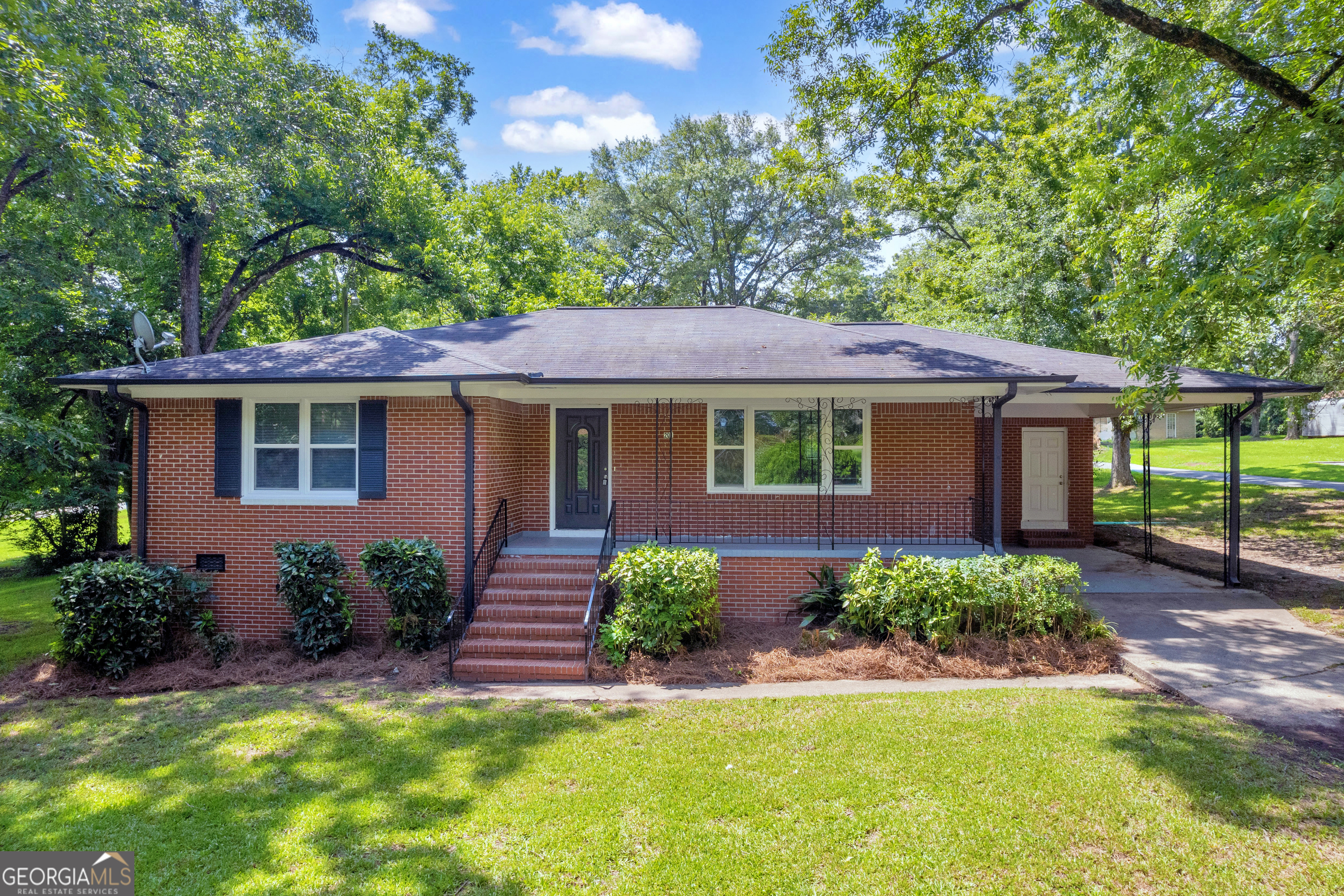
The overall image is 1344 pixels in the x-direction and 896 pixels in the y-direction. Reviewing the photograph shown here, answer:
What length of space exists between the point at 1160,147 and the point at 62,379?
13629mm

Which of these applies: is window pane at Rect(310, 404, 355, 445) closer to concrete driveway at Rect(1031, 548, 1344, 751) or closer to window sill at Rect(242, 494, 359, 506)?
window sill at Rect(242, 494, 359, 506)

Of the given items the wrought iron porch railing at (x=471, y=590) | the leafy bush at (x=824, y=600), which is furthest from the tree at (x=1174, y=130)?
the wrought iron porch railing at (x=471, y=590)

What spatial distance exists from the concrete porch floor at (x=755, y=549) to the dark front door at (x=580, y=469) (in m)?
0.59

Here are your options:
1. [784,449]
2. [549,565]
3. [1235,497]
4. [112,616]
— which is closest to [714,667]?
[549,565]

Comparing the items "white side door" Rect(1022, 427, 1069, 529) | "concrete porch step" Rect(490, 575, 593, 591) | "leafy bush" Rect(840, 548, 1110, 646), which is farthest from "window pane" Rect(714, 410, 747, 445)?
"white side door" Rect(1022, 427, 1069, 529)

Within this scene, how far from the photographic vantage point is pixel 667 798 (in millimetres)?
4398

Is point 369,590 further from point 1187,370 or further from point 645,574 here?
point 1187,370

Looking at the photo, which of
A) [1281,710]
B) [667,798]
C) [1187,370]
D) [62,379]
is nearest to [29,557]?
[62,379]

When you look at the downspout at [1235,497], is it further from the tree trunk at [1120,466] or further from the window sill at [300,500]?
the tree trunk at [1120,466]

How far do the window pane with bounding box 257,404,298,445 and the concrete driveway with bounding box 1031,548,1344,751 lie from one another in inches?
401

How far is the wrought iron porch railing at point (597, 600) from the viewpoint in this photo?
7.10 metres

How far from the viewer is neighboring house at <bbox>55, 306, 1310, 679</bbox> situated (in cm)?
814

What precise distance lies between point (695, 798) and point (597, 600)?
384 centimetres

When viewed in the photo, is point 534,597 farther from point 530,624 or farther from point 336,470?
point 336,470
